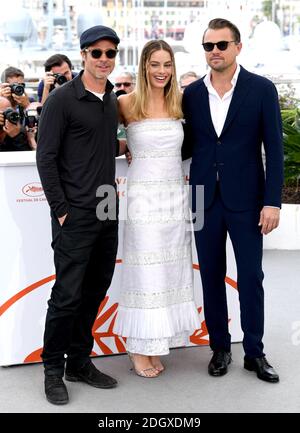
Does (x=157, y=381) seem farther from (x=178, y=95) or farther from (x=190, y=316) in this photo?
(x=178, y=95)

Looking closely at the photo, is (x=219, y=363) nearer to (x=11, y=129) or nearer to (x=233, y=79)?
(x=233, y=79)

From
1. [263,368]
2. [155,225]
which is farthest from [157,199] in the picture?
[263,368]

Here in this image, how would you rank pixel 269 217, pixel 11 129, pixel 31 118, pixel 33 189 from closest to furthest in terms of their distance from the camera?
pixel 269 217 → pixel 33 189 → pixel 11 129 → pixel 31 118

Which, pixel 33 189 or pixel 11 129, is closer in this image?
pixel 33 189

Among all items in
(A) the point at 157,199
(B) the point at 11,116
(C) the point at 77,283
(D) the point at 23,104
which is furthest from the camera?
(D) the point at 23,104

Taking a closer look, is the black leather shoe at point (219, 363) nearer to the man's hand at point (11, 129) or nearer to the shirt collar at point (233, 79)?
the shirt collar at point (233, 79)

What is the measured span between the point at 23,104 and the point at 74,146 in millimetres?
2248

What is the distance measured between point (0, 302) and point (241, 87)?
1.67m

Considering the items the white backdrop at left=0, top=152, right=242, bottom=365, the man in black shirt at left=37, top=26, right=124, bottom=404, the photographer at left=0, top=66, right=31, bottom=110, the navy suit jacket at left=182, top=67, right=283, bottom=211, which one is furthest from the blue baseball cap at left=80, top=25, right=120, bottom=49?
the photographer at left=0, top=66, right=31, bottom=110

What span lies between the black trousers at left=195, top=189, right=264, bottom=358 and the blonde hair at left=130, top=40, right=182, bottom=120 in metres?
0.48

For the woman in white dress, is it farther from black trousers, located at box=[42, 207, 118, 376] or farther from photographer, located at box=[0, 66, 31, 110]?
photographer, located at box=[0, 66, 31, 110]

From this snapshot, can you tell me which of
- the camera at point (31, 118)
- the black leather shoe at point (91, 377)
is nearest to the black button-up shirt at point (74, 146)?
the black leather shoe at point (91, 377)

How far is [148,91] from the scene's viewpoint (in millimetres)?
3506

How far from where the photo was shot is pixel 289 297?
201 inches
